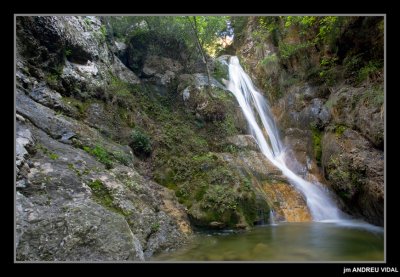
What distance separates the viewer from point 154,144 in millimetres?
10281

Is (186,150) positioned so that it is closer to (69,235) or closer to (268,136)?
(268,136)

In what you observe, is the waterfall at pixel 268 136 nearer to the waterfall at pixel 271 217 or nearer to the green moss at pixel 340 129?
the waterfall at pixel 271 217

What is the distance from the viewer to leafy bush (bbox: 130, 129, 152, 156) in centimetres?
952

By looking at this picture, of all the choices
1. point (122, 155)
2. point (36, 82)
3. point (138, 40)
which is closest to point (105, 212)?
point (122, 155)

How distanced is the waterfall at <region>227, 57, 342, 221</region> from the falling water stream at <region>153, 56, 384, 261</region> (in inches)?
1.2

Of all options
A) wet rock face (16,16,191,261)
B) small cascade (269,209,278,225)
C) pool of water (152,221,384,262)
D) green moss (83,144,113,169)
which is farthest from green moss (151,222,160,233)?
small cascade (269,209,278,225)

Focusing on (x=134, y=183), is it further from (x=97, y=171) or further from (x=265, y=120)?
(x=265, y=120)

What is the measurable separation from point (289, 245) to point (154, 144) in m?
5.86

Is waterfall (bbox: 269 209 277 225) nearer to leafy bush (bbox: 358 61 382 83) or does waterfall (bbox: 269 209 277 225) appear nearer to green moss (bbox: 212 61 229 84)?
leafy bush (bbox: 358 61 382 83)

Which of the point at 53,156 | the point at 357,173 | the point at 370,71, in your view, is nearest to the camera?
the point at 53,156

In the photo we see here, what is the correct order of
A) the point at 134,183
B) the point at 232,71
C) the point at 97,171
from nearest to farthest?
the point at 97,171 < the point at 134,183 < the point at 232,71

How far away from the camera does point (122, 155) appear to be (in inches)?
313

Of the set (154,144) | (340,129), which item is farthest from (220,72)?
(340,129)

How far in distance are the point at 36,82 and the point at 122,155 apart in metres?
3.31
